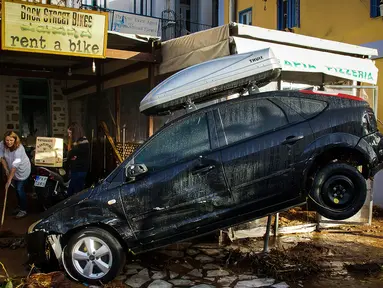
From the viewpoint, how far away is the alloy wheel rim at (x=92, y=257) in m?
4.34

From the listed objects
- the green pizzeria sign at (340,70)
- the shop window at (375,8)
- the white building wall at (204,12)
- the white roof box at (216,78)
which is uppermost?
the white building wall at (204,12)

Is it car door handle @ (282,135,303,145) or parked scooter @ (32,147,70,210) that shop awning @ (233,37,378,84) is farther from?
parked scooter @ (32,147,70,210)

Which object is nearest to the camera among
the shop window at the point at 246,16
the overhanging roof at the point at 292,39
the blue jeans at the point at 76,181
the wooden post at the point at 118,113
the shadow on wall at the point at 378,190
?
the overhanging roof at the point at 292,39

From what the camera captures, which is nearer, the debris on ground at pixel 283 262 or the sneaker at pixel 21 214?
the debris on ground at pixel 283 262

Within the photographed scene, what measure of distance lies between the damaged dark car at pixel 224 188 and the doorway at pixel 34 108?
25.5ft

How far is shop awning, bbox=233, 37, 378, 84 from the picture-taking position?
615 cm

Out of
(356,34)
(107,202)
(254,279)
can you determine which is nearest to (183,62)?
(107,202)

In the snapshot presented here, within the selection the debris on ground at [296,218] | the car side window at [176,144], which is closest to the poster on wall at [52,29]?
the car side window at [176,144]

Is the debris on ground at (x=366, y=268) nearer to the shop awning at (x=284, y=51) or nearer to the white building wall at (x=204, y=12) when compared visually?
the shop awning at (x=284, y=51)

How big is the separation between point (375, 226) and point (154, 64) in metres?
5.20

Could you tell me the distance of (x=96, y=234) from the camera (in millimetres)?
4336

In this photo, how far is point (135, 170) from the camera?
4367mm

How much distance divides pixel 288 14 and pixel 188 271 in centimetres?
1104

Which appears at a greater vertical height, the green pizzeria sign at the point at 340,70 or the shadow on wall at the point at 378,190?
the green pizzeria sign at the point at 340,70
